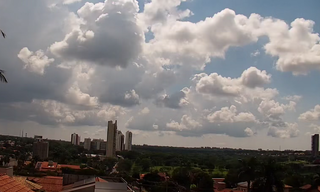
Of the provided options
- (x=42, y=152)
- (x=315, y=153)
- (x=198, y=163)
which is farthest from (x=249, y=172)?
(x=315, y=153)

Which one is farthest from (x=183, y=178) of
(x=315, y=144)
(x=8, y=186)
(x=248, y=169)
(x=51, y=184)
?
(x=315, y=144)

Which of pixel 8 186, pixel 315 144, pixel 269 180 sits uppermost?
pixel 315 144

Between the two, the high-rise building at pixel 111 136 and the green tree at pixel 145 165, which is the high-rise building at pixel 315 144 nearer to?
the high-rise building at pixel 111 136

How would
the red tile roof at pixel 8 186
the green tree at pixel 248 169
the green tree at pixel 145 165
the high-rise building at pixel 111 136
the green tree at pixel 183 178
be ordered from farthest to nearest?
the high-rise building at pixel 111 136 → the green tree at pixel 145 165 → the green tree at pixel 183 178 → the green tree at pixel 248 169 → the red tile roof at pixel 8 186

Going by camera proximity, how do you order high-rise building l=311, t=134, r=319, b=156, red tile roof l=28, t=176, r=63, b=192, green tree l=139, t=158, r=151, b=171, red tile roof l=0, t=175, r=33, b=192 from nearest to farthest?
red tile roof l=0, t=175, r=33, b=192 → red tile roof l=28, t=176, r=63, b=192 → green tree l=139, t=158, r=151, b=171 → high-rise building l=311, t=134, r=319, b=156

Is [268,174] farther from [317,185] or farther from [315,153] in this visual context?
[315,153]

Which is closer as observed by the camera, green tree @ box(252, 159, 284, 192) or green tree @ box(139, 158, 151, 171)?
green tree @ box(252, 159, 284, 192)

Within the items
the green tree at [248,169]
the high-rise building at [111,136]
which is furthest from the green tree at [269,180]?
the high-rise building at [111,136]

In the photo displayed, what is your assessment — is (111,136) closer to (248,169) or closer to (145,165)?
(145,165)

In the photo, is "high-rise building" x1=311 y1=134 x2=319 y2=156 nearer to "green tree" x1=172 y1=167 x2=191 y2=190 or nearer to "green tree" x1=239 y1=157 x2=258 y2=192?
"green tree" x1=172 y1=167 x2=191 y2=190

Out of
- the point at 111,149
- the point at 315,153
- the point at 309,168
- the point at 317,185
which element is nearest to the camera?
the point at 317,185

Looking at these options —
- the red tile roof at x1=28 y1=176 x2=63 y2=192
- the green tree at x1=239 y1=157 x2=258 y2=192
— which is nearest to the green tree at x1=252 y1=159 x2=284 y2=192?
the green tree at x1=239 y1=157 x2=258 y2=192
